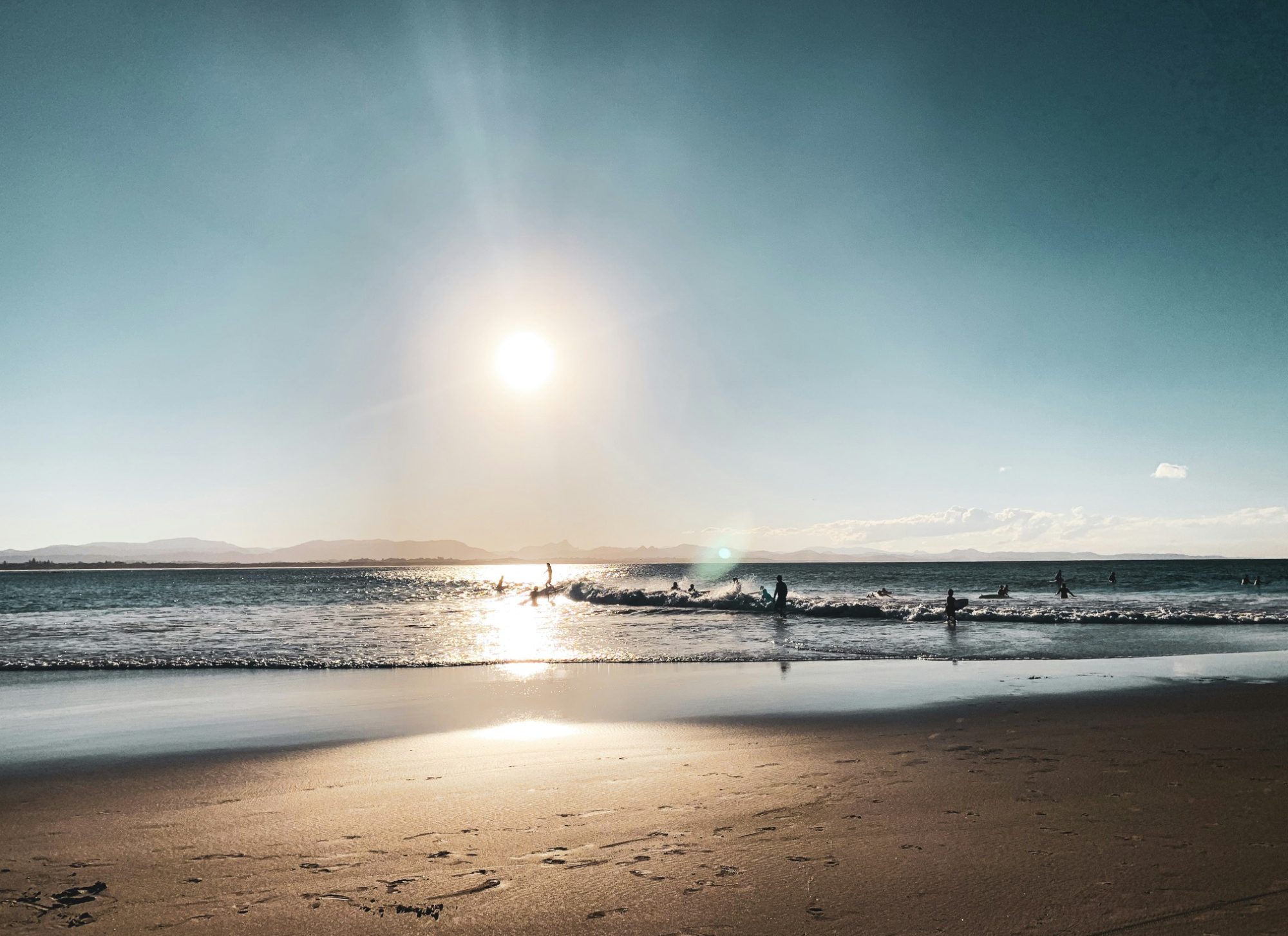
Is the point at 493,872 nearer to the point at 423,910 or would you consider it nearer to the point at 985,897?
the point at 423,910

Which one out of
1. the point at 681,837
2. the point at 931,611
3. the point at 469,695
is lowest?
the point at 931,611

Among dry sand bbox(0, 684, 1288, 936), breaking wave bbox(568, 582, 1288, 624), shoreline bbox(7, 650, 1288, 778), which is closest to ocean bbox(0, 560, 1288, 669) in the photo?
breaking wave bbox(568, 582, 1288, 624)

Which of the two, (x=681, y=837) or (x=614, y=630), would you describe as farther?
(x=614, y=630)

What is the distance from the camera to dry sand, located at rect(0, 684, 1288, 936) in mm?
4914

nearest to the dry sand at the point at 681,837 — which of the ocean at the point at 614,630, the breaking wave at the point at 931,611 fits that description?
the ocean at the point at 614,630

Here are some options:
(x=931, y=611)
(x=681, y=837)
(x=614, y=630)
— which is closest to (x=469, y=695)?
(x=681, y=837)

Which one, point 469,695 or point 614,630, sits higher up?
point 469,695

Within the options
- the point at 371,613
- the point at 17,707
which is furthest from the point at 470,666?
the point at 371,613

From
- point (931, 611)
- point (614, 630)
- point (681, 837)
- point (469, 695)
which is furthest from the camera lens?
point (931, 611)

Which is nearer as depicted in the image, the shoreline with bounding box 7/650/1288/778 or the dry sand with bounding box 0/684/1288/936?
the dry sand with bounding box 0/684/1288/936

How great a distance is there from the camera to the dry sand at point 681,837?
16.1ft

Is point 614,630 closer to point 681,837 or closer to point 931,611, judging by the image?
point 931,611

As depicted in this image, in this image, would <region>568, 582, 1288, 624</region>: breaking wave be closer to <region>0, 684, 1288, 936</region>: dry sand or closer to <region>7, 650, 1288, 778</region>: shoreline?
<region>7, 650, 1288, 778</region>: shoreline

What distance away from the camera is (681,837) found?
635 cm
